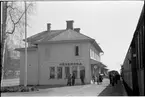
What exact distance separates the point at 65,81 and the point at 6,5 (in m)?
12.6

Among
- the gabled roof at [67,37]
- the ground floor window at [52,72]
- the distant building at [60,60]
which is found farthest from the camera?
the gabled roof at [67,37]

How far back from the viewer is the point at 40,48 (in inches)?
1388

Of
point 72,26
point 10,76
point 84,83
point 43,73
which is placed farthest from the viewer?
point 10,76

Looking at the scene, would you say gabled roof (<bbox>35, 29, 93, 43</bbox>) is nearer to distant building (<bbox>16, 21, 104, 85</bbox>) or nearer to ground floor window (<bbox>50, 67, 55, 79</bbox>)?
distant building (<bbox>16, 21, 104, 85</bbox>)

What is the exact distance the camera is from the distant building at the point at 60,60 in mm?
33062

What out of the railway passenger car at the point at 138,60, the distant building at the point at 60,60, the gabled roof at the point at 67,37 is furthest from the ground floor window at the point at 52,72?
the railway passenger car at the point at 138,60

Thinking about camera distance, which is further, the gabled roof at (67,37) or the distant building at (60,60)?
the gabled roof at (67,37)

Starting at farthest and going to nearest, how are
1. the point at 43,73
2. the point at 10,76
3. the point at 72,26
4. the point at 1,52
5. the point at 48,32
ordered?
the point at 10,76
the point at 48,32
the point at 72,26
the point at 43,73
the point at 1,52

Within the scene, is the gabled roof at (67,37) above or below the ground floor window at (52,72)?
above

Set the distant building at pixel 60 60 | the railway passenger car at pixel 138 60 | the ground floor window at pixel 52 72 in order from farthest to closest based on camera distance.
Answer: the ground floor window at pixel 52 72
the distant building at pixel 60 60
the railway passenger car at pixel 138 60

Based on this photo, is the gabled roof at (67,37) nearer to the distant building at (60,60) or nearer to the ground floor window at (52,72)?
the distant building at (60,60)

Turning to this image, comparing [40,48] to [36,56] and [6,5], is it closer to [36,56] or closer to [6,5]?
[36,56]

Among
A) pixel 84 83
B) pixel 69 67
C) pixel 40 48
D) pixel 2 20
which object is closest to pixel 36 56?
pixel 40 48

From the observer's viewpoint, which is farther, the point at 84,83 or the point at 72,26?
the point at 72,26
